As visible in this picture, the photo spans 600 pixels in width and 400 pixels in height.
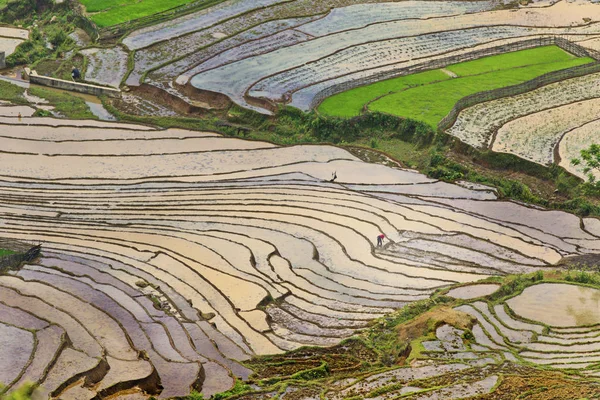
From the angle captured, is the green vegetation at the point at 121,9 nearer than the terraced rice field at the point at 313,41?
No

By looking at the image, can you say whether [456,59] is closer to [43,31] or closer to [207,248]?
[43,31]

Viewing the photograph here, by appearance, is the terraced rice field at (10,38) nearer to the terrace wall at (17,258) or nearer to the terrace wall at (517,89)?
the terrace wall at (517,89)

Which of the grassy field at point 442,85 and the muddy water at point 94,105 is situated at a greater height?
the grassy field at point 442,85

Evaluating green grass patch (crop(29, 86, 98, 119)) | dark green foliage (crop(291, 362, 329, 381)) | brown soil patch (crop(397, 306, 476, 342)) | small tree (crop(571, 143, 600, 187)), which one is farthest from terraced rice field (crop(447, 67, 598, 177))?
dark green foliage (crop(291, 362, 329, 381))

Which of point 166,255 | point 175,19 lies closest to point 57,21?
point 175,19

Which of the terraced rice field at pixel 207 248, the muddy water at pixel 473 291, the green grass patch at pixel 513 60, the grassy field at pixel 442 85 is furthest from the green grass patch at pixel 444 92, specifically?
the muddy water at pixel 473 291
